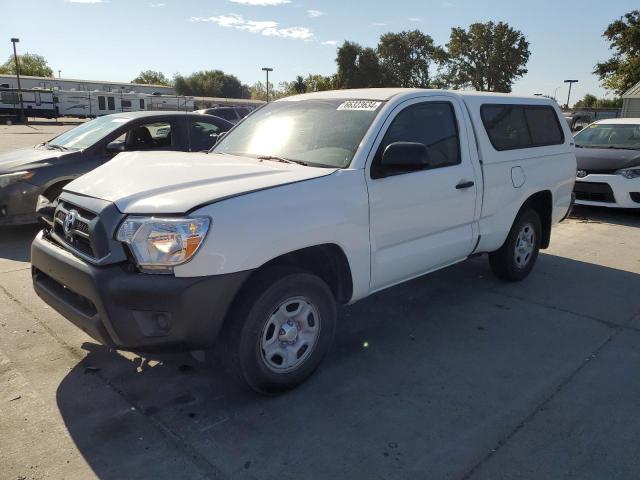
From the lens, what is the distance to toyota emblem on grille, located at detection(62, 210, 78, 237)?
3105mm

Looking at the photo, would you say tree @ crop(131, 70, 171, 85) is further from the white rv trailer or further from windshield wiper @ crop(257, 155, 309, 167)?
windshield wiper @ crop(257, 155, 309, 167)

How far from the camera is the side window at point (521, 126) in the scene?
4.77 meters

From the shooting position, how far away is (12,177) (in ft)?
20.9

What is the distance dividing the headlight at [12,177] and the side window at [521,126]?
17.6ft

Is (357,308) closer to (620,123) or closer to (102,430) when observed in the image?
(102,430)

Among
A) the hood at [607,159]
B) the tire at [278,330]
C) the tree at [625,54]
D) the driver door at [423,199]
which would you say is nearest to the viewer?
the tire at [278,330]

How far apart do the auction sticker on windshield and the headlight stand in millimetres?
4463

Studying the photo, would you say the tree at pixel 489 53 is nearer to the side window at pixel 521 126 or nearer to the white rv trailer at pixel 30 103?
the white rv trailer at pixel 30 103

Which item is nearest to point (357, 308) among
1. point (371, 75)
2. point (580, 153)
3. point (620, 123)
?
point (580, 153)

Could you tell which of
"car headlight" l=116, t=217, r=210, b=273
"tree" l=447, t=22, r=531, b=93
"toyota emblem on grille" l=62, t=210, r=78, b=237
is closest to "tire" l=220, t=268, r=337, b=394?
"car headlight" l=116, t=217, r=210, b=273

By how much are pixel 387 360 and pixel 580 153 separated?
740cm

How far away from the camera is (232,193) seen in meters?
2.87

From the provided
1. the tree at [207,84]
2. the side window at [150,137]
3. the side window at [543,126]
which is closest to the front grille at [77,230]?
the side window at [150,137]

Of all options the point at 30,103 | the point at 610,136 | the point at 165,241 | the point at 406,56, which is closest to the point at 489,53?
the point at 406,56
